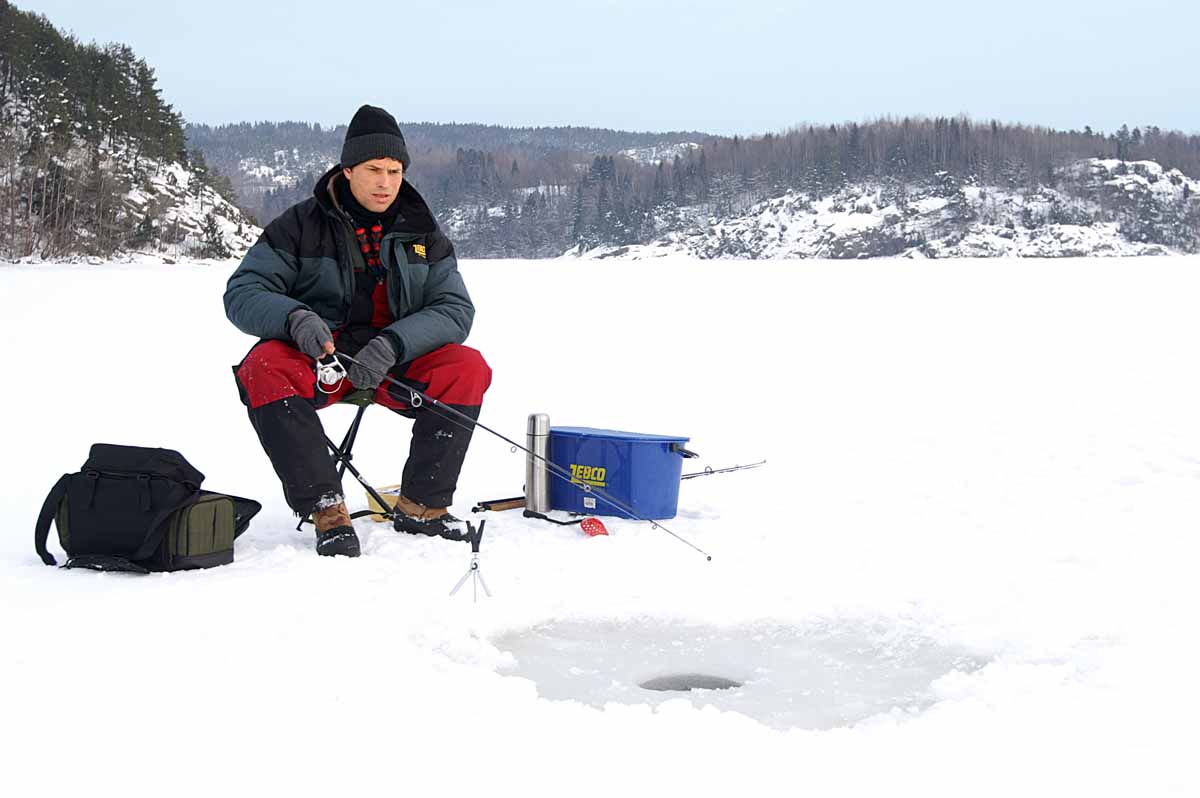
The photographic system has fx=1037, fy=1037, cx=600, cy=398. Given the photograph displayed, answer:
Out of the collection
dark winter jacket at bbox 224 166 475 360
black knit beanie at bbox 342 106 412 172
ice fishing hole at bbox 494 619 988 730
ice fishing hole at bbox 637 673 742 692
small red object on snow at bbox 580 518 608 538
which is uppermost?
black knit beanie at bbox 342 106 412 172

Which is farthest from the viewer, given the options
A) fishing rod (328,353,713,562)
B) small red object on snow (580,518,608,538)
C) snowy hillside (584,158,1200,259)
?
snowy hillside (584,158,1200,259)

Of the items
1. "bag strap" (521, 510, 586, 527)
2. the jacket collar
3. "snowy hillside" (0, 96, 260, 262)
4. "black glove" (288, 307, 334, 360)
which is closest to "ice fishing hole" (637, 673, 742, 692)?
"bag strap" (521, 510, 586, 527)

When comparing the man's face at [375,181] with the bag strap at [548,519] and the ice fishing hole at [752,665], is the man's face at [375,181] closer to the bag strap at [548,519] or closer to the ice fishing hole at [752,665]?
the bag strap at [548,519]

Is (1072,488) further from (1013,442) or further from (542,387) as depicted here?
(542,387)

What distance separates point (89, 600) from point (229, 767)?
1.03 metres

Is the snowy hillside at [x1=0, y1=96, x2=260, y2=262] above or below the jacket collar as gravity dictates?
above

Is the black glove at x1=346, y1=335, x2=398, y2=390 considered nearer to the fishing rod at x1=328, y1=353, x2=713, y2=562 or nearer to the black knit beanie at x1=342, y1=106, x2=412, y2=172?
the fishing rod at x1=328, y1=353, x2=713, y2=562

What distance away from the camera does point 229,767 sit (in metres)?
1.64

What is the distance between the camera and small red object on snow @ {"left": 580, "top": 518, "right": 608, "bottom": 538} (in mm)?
3314

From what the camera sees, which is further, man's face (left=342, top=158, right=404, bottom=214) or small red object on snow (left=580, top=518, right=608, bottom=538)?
small red object on snow (left=580, top=518, right=608, bottom=538)

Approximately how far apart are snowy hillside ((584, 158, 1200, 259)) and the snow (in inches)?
2926

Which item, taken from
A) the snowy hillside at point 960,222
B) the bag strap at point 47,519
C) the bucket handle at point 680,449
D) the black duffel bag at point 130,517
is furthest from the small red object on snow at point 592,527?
the snowy hillside at point 960,222

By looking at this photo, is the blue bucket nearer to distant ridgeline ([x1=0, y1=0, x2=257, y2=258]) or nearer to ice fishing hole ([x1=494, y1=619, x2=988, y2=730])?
ice fishing hole ([x1=494, y1=619, x2=988, y2=730])

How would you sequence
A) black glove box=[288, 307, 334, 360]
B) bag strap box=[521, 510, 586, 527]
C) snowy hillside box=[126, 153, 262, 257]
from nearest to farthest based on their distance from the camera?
black glove box=[288, 307, 334, 360], bag strap box=[521, 510, 586, 527], snowy hillside box=[126, 153, 262, 257]
